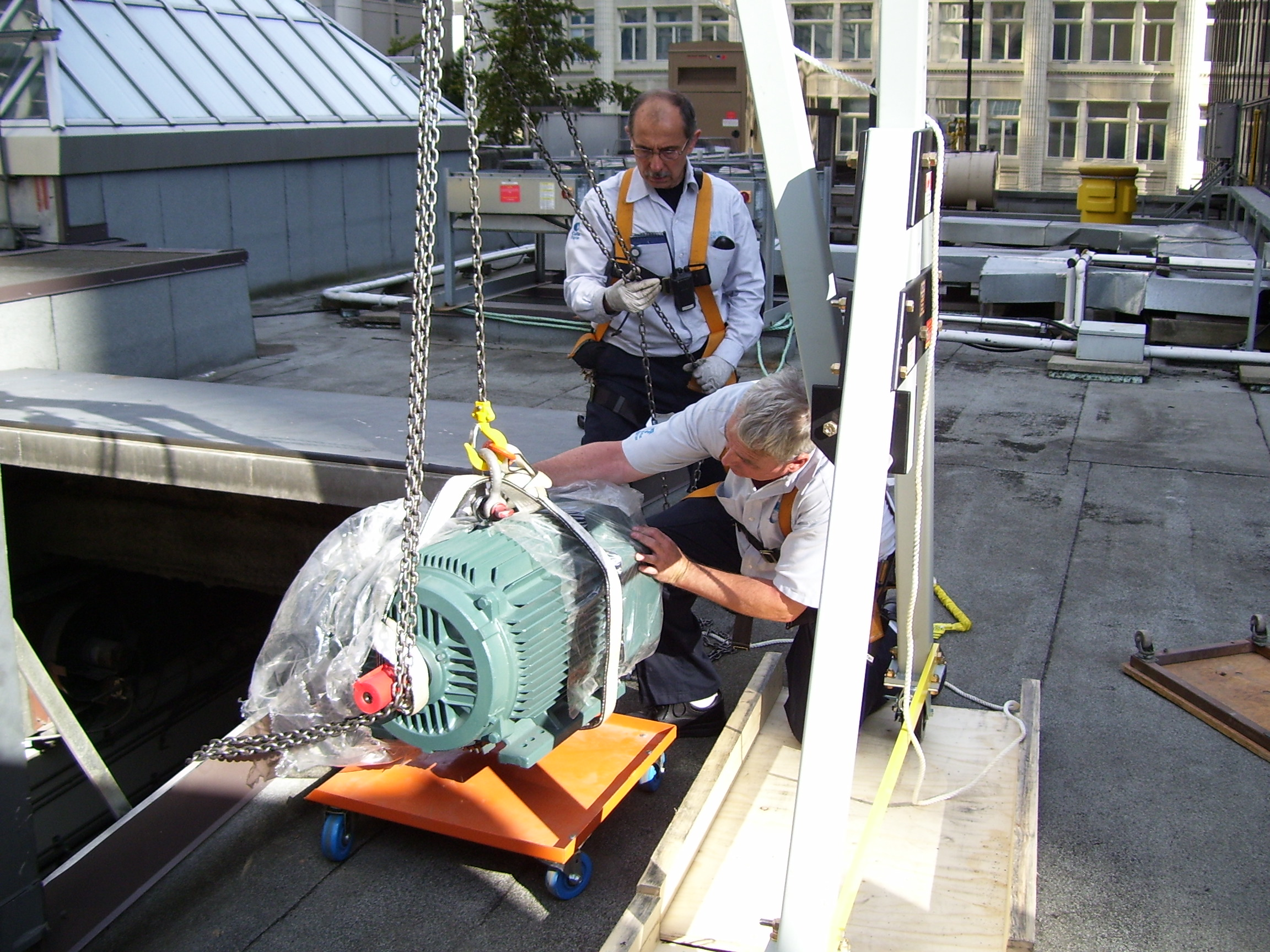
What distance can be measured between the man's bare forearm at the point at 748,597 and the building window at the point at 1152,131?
35.3 m

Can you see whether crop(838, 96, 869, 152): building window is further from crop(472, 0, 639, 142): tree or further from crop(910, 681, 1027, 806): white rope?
crop(910, 681, 1027, 806): white rope

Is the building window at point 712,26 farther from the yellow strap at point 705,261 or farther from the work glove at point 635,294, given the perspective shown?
the work glove at point 635,294

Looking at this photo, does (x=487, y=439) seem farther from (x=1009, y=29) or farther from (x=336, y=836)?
(x=1009, y=29)

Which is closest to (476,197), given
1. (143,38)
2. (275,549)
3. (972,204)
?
(275,549)

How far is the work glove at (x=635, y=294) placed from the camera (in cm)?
352

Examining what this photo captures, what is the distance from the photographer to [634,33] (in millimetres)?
36875

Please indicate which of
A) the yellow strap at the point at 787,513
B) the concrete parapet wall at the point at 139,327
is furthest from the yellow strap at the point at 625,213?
the concrete parapet wall at the point at 139,327

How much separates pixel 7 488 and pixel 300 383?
7.27ft

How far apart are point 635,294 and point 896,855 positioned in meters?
1.83

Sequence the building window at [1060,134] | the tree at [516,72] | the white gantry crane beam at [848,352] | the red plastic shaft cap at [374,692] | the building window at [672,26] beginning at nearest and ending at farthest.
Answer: the white gantry crane beam at [848,352], the red plastic shaft cap at [374,692], the tree at [516,72], the building window at [1060,134], the building window at [672,26]

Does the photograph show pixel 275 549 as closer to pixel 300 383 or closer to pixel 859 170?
pixel 300 383

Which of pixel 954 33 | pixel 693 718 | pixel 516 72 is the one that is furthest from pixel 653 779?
pixel 954 33

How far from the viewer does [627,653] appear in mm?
2584

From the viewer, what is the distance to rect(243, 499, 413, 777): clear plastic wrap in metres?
2.23
